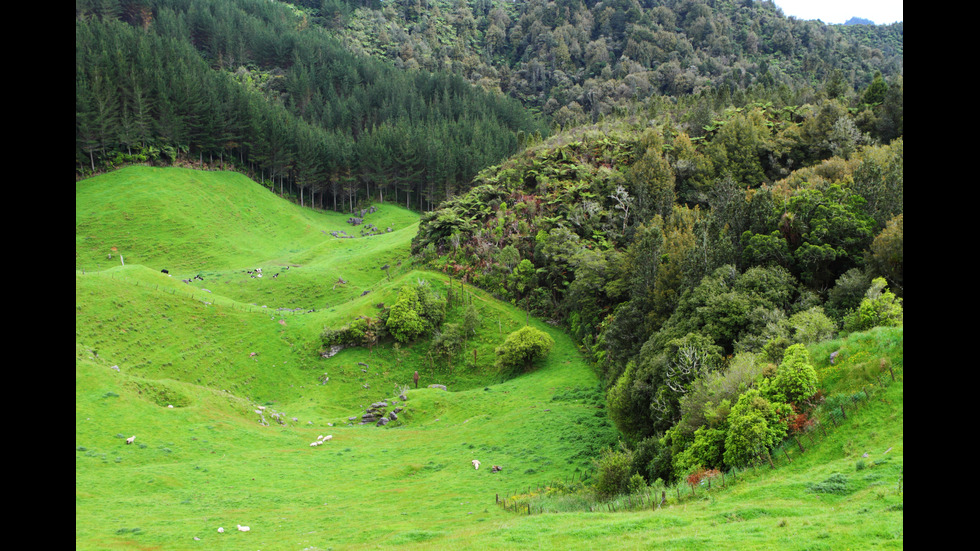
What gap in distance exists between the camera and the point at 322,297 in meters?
85.7

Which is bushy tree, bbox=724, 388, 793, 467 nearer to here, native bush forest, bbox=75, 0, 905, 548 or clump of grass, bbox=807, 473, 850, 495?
native bush forest, bbox=75, 0, 905, 548

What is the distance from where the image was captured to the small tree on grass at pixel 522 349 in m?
66.2

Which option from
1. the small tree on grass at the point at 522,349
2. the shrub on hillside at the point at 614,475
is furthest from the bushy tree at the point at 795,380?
the small tree on grass at the point at 522,349

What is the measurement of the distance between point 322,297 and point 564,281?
127ft

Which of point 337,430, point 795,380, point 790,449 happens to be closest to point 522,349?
point 337,430

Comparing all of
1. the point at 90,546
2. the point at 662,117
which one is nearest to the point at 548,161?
the point at 662,117

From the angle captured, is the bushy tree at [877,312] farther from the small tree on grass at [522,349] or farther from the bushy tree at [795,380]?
the small tree on grass at [522,349]

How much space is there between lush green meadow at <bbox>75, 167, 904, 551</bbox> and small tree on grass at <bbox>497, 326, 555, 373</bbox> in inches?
92.2

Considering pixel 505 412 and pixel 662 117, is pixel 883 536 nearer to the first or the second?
pixel 505 412

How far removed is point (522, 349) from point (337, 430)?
24.1 metres

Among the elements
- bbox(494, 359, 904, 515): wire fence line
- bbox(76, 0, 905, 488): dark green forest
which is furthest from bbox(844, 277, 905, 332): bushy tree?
bbox(494, 359, 904, 515): wire fence line

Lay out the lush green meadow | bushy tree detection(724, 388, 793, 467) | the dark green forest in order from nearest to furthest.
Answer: the lush green meadow < bushy tree detection(724, 388, 793, 467) < the dark green forest

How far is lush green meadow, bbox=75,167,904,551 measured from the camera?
23656 millimetres

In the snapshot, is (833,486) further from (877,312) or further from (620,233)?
(620,233)
